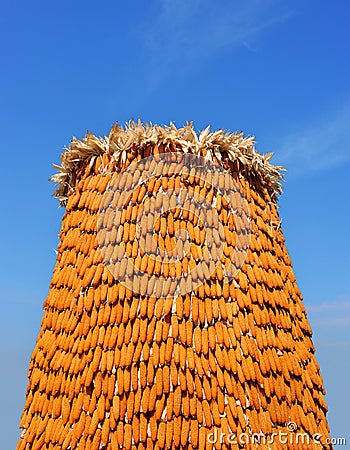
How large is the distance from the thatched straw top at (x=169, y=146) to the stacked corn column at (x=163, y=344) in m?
0.06

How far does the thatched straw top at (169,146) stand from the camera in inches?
179

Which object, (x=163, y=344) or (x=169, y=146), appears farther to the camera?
(x=169, y=146)

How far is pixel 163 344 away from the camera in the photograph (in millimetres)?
3938

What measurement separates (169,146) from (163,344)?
63.3 inches

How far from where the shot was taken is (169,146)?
4.55 metres

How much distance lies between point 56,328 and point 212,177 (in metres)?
1.76

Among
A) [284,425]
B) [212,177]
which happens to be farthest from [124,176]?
[284,425]

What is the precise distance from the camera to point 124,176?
451cm

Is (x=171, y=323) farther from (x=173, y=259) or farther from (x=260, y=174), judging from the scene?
(x=260, y=174)

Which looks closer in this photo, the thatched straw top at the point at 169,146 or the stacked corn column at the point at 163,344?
the stacked corn column at the point at 163,344

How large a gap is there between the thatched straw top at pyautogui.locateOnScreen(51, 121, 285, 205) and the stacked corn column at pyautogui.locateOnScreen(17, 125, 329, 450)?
0.20ft

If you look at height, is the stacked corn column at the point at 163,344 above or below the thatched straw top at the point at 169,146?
below

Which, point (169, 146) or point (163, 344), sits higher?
point (169, 146)

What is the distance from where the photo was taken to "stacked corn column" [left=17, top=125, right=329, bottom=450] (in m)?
3.86
